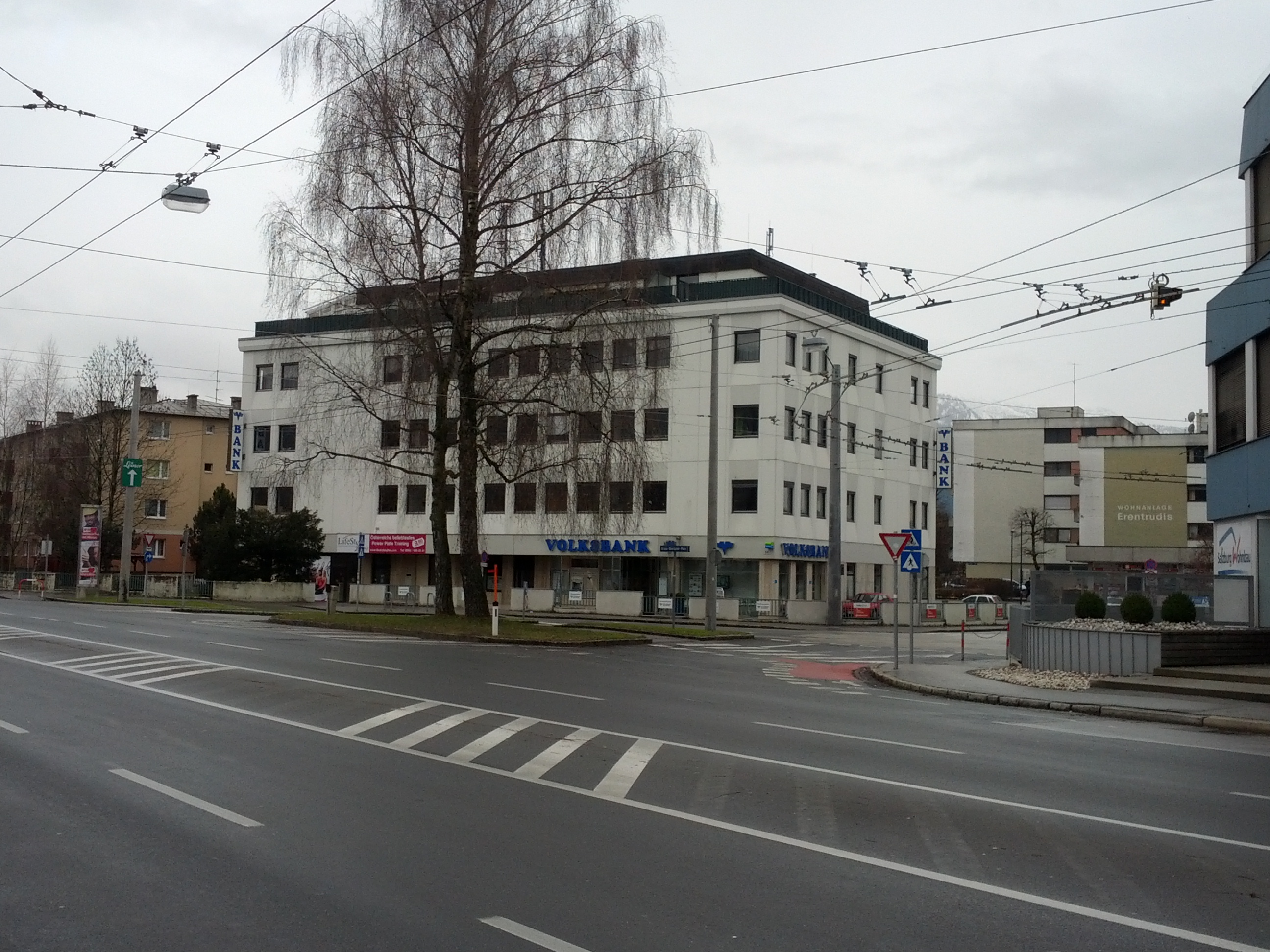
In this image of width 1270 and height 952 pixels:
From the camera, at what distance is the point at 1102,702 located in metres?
18.8

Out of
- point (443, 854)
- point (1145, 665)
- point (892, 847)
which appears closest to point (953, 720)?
point (1145, 665)

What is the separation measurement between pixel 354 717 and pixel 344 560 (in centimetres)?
5598

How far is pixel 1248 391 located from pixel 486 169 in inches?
753

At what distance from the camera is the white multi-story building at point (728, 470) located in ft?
181

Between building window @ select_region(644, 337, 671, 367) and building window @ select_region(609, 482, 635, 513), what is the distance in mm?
3326

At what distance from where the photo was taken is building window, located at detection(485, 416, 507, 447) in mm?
33812

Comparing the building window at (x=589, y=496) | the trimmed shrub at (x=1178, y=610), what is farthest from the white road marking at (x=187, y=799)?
the building window at (x=589, y=496)

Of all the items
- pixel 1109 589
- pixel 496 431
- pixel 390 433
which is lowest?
pixel 1109 589

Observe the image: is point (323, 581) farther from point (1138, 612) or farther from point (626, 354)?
point (1138, 612)

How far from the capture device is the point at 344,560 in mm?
68062

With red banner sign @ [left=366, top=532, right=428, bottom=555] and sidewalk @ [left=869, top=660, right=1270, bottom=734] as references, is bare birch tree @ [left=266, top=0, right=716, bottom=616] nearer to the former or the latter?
sidewalk @ [left=869, top=660, right=1270, bottom=734]

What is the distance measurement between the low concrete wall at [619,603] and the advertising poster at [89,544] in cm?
2442

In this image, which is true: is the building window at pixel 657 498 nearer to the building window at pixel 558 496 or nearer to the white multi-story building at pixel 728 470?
the white multi-story building at pixel 728 470

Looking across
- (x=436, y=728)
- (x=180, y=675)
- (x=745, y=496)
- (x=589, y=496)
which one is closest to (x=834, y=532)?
(x=745, y=496)
